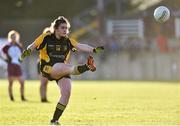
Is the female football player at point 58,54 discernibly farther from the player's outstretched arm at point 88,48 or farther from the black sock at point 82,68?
the black sock at point 82,68

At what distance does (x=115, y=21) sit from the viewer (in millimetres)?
46062

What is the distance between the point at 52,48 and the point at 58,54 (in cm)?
16

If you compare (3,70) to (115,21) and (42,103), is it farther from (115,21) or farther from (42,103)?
(42,103)

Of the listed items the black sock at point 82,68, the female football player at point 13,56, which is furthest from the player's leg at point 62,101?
the female football player at point 13,56

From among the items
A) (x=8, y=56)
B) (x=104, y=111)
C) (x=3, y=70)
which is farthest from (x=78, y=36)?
(x=104, y=111)

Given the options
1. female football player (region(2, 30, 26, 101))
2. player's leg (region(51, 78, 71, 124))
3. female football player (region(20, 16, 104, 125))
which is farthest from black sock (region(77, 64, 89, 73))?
female football player (region(2, 30, 26, 101))

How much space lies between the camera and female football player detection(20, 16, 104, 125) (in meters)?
12.1

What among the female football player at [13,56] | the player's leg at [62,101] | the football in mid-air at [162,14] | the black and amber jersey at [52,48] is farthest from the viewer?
the female football player at [13,56]

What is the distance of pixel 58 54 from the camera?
12375 mm

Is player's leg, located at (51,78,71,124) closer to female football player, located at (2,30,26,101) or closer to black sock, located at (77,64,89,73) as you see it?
black sock, located at (77,64,89,73)

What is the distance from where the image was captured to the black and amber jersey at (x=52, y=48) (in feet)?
40.5

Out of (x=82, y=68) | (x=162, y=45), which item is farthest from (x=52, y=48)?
(x=162, y=45)

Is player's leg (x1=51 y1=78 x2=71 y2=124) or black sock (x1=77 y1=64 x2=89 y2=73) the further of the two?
player's leg (x1=51 y1=78 x2=71 y2=124)

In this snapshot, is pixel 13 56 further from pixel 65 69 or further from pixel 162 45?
pixel 162 45
